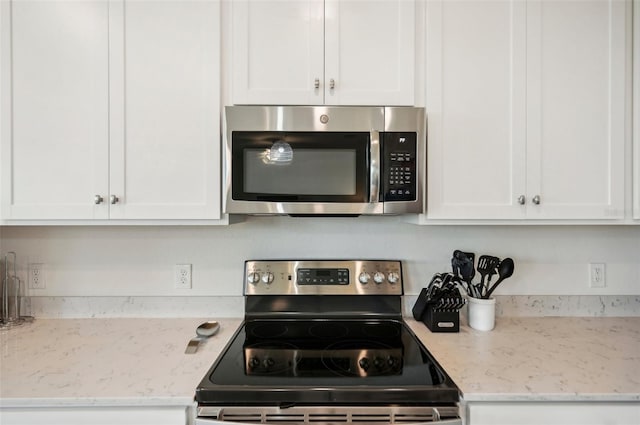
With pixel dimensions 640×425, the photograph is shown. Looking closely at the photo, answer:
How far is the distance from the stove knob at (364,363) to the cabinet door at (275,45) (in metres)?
1.00

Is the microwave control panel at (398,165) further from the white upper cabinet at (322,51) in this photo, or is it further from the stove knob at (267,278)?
the stove knob at (267,278)

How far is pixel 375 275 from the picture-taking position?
1601mm

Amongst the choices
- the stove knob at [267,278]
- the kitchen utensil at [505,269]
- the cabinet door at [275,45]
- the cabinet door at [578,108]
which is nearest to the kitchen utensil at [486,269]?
the kitchen utensil at [505,269]

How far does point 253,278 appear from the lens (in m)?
1.58

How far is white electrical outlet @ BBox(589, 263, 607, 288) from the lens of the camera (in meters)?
1.68

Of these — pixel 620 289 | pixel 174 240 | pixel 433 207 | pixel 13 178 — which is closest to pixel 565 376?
pixel 433 207

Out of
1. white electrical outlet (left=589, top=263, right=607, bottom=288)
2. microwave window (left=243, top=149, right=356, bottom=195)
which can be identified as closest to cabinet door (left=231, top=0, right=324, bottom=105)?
microwave window (left=243, top=149, right=356, bottom=195)

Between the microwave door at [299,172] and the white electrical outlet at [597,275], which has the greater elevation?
the microwave door at [299,172]

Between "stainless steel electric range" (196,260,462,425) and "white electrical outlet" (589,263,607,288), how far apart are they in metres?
0.93

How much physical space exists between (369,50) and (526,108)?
2.12 ft

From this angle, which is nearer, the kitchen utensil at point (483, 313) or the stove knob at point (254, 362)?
the stove knob at point (254, 362)

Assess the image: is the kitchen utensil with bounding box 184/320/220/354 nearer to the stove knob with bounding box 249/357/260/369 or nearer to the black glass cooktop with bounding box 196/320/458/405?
the black glass cooktop with bounding box 196/320/458/405

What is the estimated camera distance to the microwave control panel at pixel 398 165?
1314mm

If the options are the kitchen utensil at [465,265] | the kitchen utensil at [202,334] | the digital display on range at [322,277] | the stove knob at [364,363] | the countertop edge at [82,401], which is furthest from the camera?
the digital display on range at [322,277]
